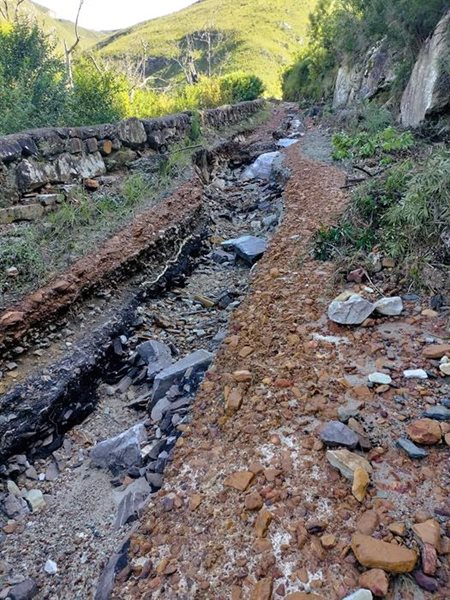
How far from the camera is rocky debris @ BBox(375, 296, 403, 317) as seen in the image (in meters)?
2.46

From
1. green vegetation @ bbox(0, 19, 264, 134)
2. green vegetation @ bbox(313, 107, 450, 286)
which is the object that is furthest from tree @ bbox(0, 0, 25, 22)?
green vegetation @ bbox(313, 107, 450, 286)

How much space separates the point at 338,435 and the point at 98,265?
2623mm

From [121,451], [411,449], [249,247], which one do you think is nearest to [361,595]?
[411,449]

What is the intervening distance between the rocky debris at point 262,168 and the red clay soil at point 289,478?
17.4ft

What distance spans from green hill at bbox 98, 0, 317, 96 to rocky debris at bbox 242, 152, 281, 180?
30.1 m

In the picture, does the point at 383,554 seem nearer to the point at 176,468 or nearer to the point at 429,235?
the point at 176,468

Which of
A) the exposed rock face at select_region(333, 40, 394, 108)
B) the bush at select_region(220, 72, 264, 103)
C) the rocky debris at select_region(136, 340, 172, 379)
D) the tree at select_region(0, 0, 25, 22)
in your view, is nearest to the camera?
the rocky debris at select_region(136, 340, 172, 379)

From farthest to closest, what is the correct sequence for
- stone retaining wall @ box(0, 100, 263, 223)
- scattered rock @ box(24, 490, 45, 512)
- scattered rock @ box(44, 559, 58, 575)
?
stone retaining wall @ box(0, 100, 263, 223), scattered rock @ box(24, 490, 45, 512), scattered rock @ box(44, 559, 58, 575)

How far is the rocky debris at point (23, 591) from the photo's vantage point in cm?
172

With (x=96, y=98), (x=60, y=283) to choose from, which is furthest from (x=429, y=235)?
(x=96, y=98)

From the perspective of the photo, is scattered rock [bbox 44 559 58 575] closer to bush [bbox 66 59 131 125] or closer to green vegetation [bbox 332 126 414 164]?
green vegetation [bbox 332 126 414 164]

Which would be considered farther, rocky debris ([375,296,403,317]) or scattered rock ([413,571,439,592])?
rocky debris ([375,296,403,317])

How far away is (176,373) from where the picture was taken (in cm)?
280

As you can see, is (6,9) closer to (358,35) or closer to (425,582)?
(358,35)
